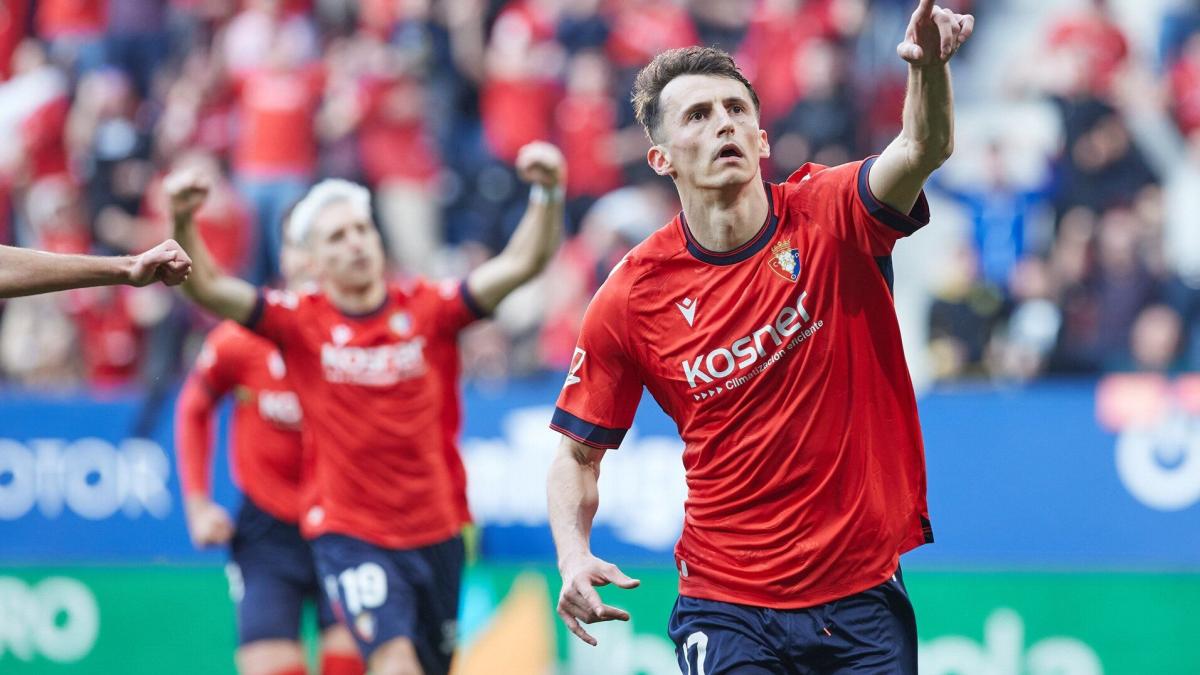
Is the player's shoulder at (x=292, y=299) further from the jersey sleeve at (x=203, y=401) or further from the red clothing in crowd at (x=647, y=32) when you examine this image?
the red clothing in crowd at (x=647, y=32)

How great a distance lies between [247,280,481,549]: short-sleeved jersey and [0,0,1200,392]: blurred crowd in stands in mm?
4411

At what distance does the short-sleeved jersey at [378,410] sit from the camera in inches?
303

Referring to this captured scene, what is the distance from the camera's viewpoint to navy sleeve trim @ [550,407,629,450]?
5512 millimetres

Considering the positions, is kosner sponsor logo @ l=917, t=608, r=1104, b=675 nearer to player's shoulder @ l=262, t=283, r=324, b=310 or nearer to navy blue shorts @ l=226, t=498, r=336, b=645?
navy blue shorts @ l=226, t=498, r=336, b=645

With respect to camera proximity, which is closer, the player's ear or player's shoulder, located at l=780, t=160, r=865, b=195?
player's shoulder, located at l=780, t=160, r=865, b=195

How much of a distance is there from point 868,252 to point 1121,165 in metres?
7.19

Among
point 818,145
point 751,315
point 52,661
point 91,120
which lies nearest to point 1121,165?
point 818,145

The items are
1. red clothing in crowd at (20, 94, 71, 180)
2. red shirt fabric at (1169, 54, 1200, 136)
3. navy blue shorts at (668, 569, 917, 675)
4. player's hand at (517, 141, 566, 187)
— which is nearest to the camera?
navy blue shorts at (668, 569, 917, 675)

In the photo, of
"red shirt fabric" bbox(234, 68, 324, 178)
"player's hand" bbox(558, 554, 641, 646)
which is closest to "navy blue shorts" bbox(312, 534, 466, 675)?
"player's hand" bbox(558, 554, 641, 646)

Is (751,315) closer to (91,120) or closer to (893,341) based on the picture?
(893,341)

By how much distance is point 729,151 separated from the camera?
5309mm

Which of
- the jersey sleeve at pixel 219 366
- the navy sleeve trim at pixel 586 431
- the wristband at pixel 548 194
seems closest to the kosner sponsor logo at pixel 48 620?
the jersey sleeve at pixel 219 366

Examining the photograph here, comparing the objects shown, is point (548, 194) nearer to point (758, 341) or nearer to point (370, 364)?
point (370, 364)

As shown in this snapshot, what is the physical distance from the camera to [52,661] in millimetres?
11234
